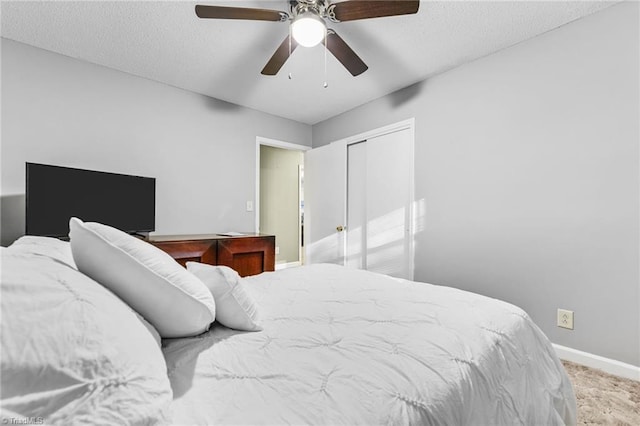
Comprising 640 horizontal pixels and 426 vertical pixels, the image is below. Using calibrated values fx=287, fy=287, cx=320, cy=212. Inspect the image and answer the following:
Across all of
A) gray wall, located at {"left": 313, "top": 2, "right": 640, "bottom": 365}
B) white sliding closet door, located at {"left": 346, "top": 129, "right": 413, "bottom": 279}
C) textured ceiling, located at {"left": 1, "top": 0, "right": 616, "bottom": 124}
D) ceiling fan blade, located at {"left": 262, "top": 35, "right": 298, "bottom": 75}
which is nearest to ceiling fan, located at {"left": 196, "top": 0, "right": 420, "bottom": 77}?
ceiling fan blade, located at {"left": 262, "top": 35, "right": 298, "bottom": 75}

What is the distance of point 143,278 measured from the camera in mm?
Result: 798

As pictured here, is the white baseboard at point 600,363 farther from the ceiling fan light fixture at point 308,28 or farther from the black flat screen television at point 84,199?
the black flat screen television at point 84,199

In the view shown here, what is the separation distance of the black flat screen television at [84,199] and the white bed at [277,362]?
1.67 metres

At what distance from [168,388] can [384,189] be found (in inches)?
124

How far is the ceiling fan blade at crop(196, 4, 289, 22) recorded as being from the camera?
172cm

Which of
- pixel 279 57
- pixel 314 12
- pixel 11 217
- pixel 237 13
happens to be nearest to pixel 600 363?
pixel 314 12

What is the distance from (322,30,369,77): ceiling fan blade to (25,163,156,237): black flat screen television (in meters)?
2.17

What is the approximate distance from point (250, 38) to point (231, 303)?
2.24 metres

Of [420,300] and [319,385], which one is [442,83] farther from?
[319,385]

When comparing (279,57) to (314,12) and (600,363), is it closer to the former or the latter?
(314,12)

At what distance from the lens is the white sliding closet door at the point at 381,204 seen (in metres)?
3.26

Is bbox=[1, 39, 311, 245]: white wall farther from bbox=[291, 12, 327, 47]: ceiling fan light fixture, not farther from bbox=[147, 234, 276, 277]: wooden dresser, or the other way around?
bbox=[291, 12, 327, 47]: ceiling fan light fixture

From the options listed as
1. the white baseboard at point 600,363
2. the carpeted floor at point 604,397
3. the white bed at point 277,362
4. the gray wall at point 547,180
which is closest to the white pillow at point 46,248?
the white bed at point 277,362

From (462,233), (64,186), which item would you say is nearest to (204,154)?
(64,186)
